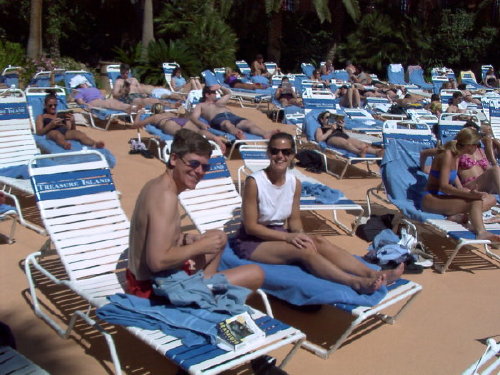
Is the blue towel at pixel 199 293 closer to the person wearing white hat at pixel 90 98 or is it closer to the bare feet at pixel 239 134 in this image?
the bare feet at pixel 239 134

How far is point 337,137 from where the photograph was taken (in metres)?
8.44

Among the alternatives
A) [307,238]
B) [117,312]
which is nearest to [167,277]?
[117,312]

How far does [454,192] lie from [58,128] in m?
4.52

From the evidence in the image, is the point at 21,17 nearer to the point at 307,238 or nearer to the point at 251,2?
the point at 251,2

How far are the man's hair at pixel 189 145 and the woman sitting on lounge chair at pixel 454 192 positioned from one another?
295 centimetres

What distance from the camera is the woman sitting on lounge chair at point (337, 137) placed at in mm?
8227

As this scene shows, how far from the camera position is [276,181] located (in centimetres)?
423

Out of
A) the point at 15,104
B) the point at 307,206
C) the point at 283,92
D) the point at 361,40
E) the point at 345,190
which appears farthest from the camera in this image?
the point at 361,40

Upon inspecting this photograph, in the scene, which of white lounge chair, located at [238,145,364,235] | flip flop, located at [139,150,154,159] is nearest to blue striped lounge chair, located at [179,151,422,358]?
white lounge chair, located at [238,145,364,235]

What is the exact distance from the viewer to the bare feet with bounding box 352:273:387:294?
3.78 metres

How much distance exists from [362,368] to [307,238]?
86 centimetres

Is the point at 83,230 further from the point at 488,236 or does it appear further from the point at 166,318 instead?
the point at 488,236

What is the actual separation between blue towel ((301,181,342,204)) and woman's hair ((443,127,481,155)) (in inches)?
42.4

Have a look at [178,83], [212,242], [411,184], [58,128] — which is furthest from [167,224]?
[178,83]
